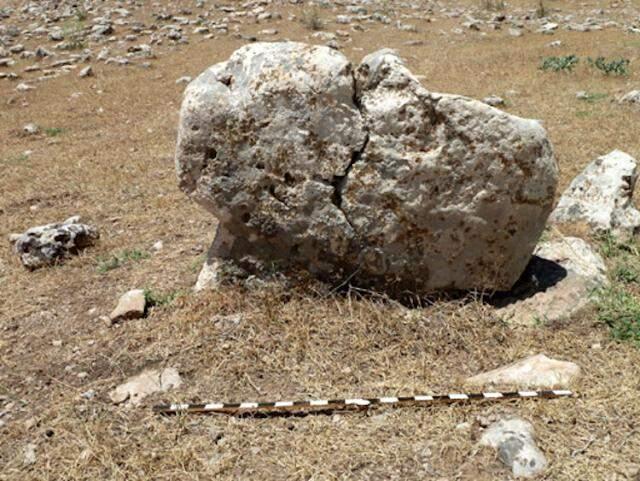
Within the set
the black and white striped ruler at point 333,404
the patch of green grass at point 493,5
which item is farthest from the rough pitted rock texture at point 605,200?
the patch of green grass at point 493,5

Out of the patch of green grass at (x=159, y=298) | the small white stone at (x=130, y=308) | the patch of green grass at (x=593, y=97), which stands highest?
the small white stone at (x=130, y=308)

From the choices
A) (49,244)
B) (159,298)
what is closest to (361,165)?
(159,298)

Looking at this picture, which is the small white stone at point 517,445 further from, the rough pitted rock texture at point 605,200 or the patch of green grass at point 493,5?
the patch of green grass at point 493,5

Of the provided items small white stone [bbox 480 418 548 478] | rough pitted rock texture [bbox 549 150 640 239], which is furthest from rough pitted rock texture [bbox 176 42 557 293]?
rough pitted rock texture [bbox 549 150 640 239]

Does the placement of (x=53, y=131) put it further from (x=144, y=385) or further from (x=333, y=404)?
(x=333, y=404)

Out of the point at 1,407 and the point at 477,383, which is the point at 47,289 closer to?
the point at 1,407

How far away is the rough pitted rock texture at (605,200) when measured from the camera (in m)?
5.92

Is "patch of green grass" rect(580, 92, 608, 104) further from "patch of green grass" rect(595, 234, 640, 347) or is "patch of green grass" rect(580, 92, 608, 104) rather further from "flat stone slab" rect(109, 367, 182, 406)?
"flat stone slab" rect(109, 367, 182, 406)

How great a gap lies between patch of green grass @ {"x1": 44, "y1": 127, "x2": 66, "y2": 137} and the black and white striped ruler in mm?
8688

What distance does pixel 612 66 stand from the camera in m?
12.4

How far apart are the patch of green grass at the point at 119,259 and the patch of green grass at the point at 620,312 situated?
4151 millimetres

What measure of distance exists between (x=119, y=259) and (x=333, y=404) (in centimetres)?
316

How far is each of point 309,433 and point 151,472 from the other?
2.99ft

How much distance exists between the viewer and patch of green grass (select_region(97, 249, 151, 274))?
19.3 feet
